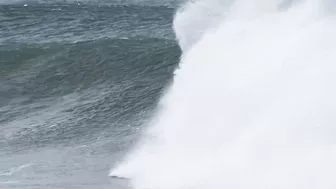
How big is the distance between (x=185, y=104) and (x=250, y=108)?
2227mm

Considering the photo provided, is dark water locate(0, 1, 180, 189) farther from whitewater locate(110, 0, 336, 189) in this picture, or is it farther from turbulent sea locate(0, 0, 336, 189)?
whitewater locate(110, 0, 336, 189)

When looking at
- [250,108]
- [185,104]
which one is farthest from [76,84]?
[250,108]

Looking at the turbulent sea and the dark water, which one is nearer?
the turbulent sea

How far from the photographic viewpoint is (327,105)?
14.9 meters

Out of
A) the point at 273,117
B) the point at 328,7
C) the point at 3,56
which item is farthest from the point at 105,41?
the point at 273,117

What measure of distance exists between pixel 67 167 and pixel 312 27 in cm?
489

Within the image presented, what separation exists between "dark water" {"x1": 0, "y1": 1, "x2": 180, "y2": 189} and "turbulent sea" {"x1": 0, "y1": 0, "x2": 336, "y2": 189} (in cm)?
5

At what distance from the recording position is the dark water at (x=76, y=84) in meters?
18.0

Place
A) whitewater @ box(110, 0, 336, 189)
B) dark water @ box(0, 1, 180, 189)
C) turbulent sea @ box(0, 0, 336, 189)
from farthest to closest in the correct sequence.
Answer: dark water @ box(0, 1, 180, 189) < turbulent sea @ box(0, 0, 336, 189) < whitewater @ box(110, 0, 336, 189)

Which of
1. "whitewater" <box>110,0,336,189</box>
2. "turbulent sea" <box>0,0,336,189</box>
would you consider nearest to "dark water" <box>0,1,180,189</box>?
"turbulent sea" <box>0,0,336,189</box>

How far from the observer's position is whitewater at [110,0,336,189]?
47.6ft

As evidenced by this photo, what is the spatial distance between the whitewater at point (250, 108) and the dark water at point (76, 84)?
0.90 m

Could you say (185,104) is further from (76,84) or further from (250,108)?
(76,84)

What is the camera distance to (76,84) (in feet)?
79.0
